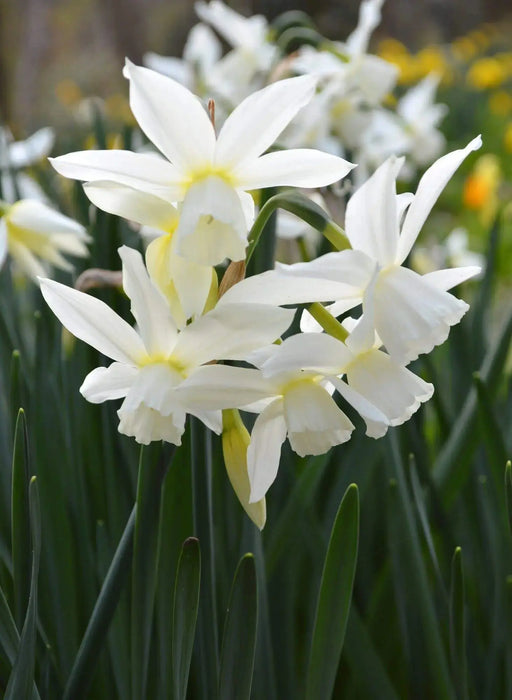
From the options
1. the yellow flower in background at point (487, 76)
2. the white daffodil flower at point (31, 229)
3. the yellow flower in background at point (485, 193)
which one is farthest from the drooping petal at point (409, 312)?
the yellow flower in background at point (487, 76)

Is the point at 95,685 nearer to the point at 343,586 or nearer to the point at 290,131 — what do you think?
the point at 343,586

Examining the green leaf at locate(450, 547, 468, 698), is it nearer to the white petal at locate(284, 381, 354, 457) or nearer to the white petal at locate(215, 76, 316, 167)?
the white petal at locate(284, 381, 354, 457)

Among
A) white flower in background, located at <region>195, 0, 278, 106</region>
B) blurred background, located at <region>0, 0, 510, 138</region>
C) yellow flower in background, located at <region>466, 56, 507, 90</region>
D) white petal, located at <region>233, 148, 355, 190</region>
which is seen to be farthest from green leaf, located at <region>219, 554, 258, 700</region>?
blurred background, located at <region>0, 0, 510, 138</region>

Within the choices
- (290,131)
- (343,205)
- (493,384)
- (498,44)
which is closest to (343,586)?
(493,384)

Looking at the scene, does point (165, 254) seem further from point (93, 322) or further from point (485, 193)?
point (485, 193)

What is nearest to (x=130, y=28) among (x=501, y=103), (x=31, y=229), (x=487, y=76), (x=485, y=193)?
(x=487, y=76)

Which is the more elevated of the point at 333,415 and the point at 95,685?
the point at 333,415
